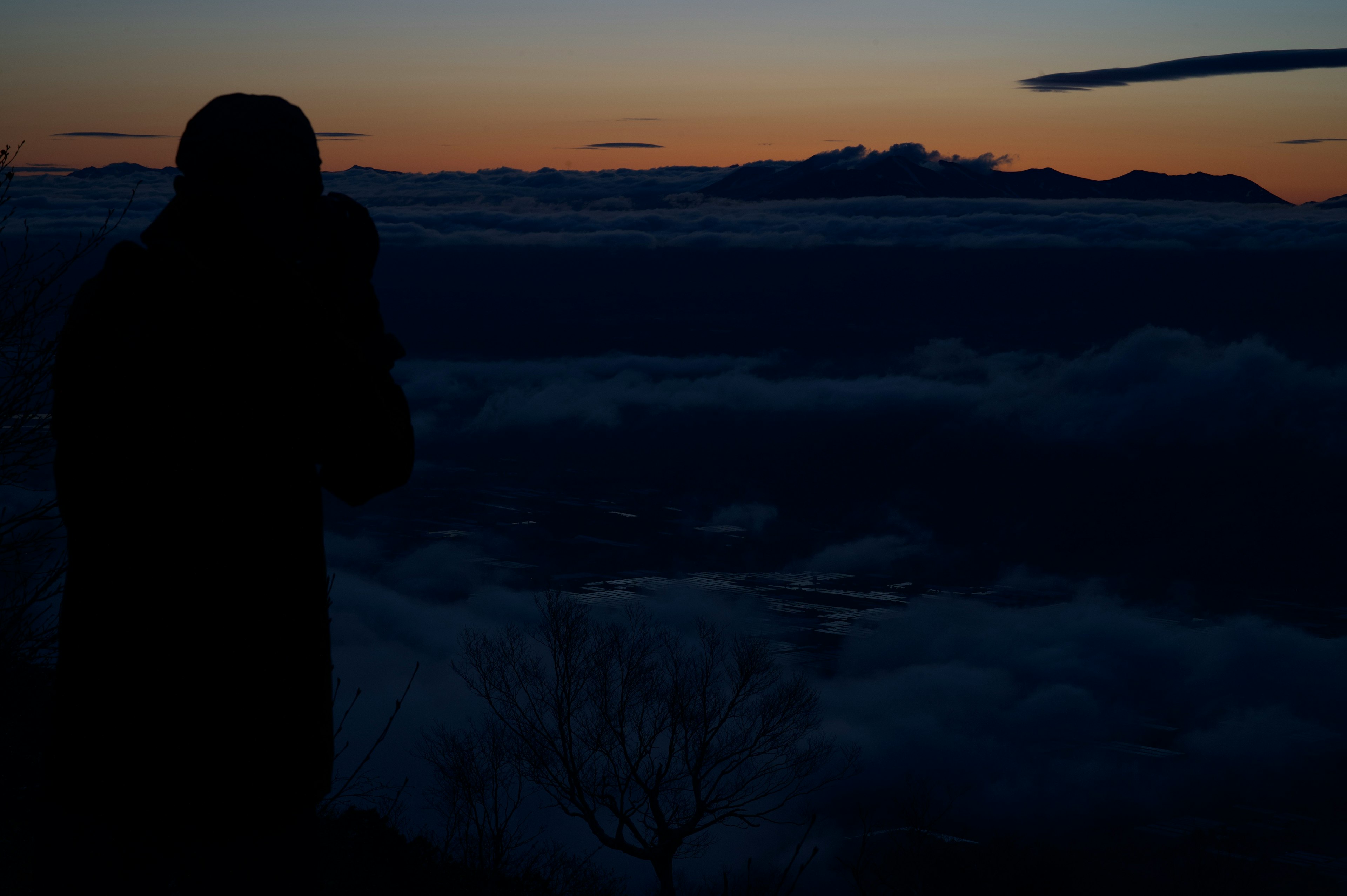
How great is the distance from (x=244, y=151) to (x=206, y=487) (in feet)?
2.39

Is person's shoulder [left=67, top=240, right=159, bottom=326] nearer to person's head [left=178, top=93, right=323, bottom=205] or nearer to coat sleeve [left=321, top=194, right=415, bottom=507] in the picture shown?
person's head [left=178, top=93, right=323, bottom=205]

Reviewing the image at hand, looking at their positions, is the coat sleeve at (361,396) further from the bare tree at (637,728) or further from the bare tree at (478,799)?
the bare tree at (637,728)

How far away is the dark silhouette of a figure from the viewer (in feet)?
6.41

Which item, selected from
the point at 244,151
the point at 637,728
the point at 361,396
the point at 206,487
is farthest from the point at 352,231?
the point at 637,728

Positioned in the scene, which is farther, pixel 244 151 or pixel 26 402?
pixel 26 402

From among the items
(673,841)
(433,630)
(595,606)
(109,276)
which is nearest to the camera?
(109,276)

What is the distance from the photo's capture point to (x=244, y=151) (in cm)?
208

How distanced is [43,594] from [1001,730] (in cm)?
16672

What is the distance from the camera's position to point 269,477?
2035 millimetres

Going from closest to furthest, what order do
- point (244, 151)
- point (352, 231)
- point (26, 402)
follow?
1. point (244, 151)
2. point (352, 231)
3. point (26, 402)

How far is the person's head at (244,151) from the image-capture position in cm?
208

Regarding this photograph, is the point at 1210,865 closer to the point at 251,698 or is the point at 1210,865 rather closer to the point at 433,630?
the point at 433,630

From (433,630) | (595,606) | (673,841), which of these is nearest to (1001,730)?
(595,606)

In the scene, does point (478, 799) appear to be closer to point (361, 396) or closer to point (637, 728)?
point (637, 728)
